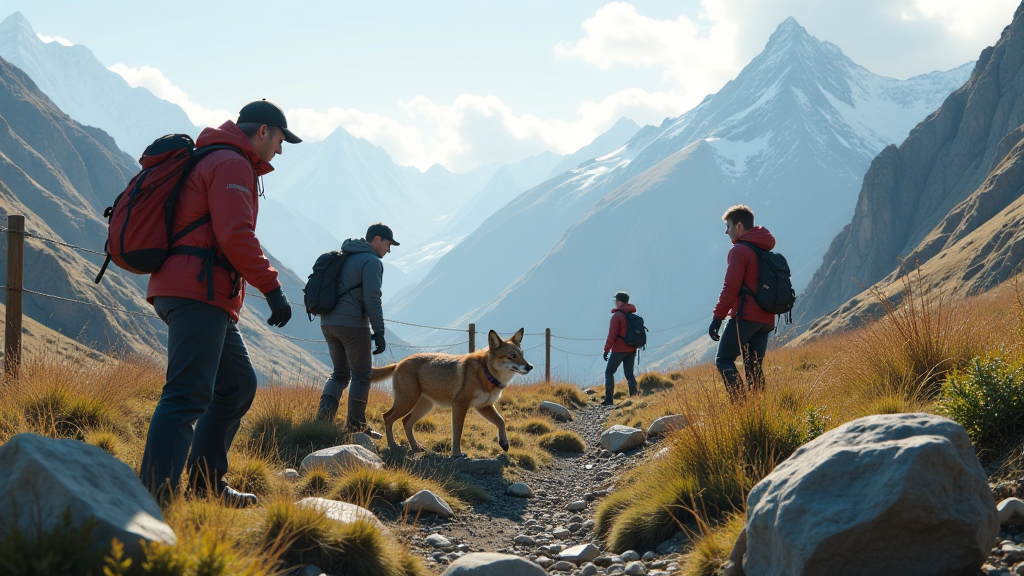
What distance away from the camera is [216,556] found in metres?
2.71

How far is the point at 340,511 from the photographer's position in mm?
4457

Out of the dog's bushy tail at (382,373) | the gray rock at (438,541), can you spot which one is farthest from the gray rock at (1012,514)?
the dog's bushy tail at (382,373)

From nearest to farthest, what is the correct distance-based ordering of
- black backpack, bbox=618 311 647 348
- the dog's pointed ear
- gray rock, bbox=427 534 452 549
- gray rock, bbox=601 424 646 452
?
gray rock, bbox=427 534 452 549 → the dog's pointed ear → gray rock, bbox=601 424 646 452 → black backpack, bbox=618 311 647 348

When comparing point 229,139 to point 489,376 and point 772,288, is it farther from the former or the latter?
point 772,288

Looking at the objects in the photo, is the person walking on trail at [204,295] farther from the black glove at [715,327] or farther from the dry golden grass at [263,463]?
the black glove at [715,327]

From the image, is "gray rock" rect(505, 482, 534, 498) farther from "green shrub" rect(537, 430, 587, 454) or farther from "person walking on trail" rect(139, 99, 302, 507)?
"person walking on trail" rect(139, 99, 302, 507)

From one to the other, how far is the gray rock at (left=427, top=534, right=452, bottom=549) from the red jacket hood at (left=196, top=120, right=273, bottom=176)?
2.86 metres

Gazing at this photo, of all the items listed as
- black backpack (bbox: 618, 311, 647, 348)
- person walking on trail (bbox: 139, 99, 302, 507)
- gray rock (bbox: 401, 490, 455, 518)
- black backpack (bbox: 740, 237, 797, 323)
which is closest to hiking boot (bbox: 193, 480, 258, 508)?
person walking on trail (bbox: 139, 99, 302, 507)

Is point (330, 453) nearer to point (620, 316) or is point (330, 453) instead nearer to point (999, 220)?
point (620, 316)

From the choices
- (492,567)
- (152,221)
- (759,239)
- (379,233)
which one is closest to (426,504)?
(492,567)

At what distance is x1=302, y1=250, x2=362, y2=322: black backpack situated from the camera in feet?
27.7

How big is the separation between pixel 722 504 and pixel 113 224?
4.25 metres

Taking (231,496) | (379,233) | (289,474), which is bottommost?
(289,474)

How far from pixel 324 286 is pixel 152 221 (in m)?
4.21
